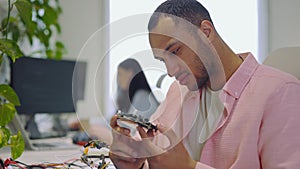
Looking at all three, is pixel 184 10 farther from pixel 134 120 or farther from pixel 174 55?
pixel 134 120

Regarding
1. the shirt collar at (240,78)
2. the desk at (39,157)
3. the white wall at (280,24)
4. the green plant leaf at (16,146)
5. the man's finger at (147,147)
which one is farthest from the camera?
the white wall at (280,24)

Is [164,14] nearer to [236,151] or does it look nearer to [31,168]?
[236,151]

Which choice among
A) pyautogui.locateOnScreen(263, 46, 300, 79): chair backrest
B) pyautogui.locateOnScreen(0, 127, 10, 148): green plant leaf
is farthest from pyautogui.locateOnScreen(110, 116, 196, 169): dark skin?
pyautogui.locateOnScreen(263, 46, 300, 79): chair backrest

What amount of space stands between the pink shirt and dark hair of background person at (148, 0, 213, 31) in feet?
0.57

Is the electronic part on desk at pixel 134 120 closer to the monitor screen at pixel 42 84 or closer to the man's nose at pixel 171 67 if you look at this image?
the man's nose at pixel 171 67

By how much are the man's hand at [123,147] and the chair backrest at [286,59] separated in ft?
1.84

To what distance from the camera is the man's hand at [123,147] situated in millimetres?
648

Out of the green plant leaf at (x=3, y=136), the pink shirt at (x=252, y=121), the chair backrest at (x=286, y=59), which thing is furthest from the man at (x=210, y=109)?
the green plant leaf at (x=3, y=136)

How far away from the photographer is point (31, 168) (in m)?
0.90

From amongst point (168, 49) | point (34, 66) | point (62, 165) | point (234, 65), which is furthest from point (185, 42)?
point (34, 66)

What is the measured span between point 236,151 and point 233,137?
34mm

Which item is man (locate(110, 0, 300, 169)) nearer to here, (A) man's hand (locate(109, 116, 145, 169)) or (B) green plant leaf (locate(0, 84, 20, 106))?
(A) man's hand (locate(109, 116, 145, 169))

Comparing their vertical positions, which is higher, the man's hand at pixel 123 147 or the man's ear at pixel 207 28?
the man's ear at pixel 207 28

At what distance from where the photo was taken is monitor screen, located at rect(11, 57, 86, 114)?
154 cm
